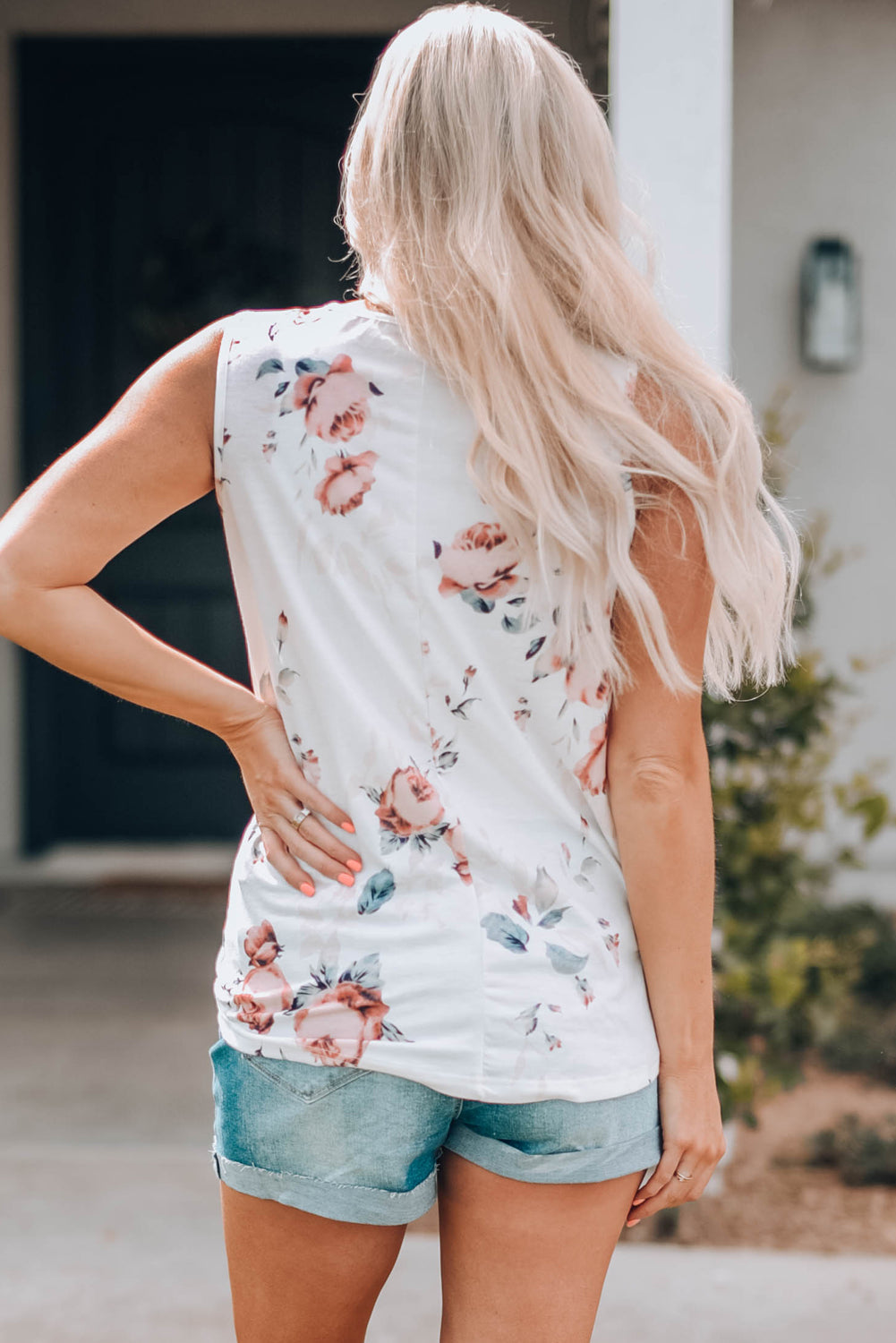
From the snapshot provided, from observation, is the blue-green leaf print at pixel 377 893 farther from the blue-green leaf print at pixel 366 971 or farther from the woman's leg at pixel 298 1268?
the woman's leg at pixel 298 1268

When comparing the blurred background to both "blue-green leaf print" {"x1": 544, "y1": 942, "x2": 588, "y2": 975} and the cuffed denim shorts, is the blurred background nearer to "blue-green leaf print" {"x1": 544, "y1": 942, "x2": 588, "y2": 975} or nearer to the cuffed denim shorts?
the cuffed denim shorts

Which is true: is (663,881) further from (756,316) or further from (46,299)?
(46,299)

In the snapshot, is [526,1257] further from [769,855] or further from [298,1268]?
[769,855]

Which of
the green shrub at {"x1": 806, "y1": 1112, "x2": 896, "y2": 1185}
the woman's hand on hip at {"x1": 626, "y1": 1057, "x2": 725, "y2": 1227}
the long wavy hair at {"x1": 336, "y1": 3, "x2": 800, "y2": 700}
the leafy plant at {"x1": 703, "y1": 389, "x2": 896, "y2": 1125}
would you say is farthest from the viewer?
the green shrub at {"x1": 806, "y1": 1112, "x2": 896, "y2": 1185}

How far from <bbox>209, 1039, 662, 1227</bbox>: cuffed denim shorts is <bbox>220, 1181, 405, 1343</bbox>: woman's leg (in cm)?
2

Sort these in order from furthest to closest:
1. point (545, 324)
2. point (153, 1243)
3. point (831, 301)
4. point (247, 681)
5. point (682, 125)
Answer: point (247, 681) < point (831, 301) < point (153, 1243) < point (682, 125) < point (545, 324)

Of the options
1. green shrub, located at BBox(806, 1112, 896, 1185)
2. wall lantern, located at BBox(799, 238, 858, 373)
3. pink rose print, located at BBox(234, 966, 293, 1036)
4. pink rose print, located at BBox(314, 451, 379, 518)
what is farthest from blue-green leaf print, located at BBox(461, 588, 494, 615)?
wall lantern, located at BBox(799, 238, 858, 373)

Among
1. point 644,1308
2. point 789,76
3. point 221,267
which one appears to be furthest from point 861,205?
point 644,1308

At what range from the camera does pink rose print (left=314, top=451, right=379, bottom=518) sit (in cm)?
105

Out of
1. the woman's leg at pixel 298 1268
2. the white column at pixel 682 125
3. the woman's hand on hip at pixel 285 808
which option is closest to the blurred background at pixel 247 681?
the white column at pixel 682 125

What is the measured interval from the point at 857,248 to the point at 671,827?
4034 millimetres

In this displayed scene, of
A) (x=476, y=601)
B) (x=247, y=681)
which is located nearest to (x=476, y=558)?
(x=476, y=601)

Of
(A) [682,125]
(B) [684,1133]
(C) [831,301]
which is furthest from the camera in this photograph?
(C) [831,301]

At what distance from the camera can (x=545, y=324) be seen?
103cm
